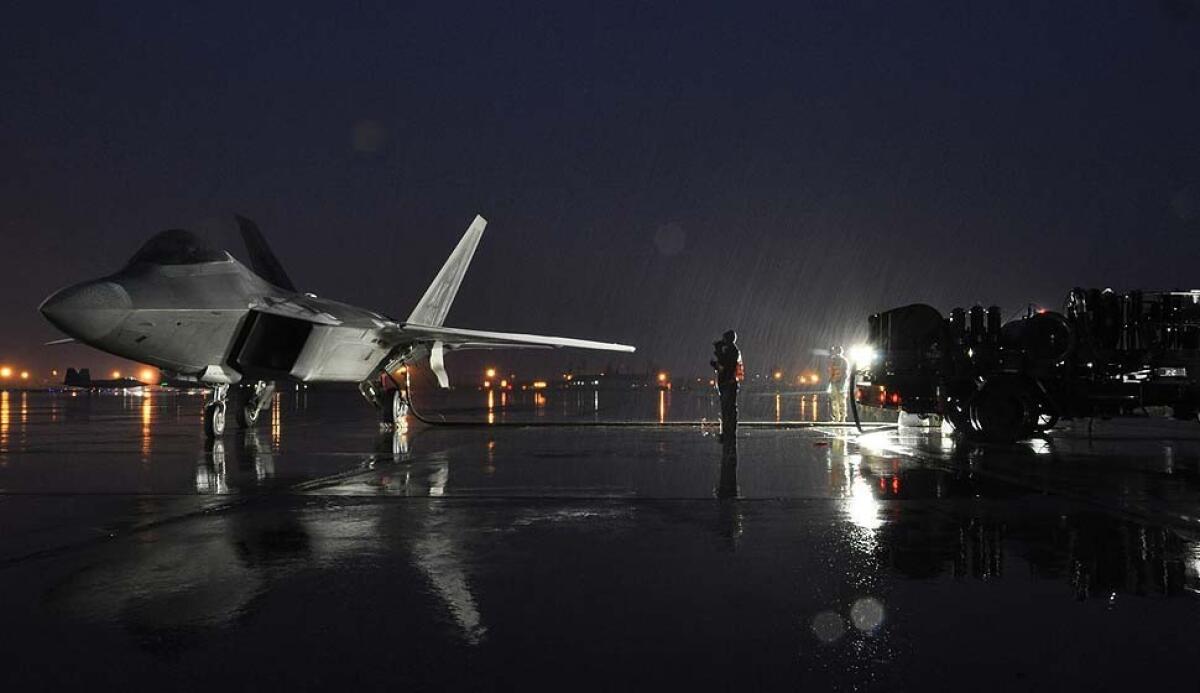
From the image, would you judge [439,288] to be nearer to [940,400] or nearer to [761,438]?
[761,438]

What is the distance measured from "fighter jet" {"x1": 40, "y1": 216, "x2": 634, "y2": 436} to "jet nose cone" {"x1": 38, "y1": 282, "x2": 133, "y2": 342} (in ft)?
0.04

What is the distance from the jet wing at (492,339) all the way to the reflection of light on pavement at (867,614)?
1602cm

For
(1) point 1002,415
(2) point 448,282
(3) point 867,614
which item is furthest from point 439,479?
(2) point 448,282

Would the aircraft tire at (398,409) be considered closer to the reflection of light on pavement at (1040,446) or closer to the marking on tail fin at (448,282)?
the marking on tail fin at (448,282)

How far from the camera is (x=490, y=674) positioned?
133 inches

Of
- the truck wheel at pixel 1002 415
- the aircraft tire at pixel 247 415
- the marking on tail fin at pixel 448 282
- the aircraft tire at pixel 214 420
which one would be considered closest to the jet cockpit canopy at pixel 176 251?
the aircraft tire at pixel 214 420

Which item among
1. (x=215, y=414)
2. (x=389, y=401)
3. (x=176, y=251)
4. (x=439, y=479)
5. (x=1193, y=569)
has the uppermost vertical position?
(x=176, y=251)

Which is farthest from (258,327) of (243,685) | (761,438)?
(243,685)

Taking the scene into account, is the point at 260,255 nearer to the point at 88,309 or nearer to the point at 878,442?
the point at 88,309

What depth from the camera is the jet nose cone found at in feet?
38.7

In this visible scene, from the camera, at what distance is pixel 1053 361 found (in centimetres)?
1385

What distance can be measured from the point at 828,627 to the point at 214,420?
44.9ft

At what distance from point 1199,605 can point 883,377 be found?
11377 millimetres

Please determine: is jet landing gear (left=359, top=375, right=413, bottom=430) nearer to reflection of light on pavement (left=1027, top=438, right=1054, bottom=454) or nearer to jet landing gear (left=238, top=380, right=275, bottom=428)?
jet landing gear (left=238, top=380, right=275, bottom=428)
